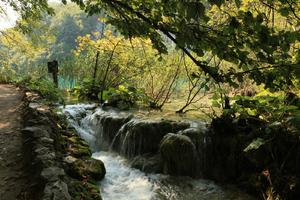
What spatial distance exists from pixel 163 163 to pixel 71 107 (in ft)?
16.7

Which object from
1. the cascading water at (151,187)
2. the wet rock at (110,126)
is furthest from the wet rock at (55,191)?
the wet rock at (110,126)

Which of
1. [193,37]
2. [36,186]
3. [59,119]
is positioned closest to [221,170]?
[59,119]

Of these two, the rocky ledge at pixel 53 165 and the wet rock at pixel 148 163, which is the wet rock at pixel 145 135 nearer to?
the wet rock at pixel 148 163

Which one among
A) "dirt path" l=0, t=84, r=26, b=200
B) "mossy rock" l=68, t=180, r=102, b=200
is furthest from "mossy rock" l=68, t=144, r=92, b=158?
"mossy rock" l=68, t=180, r=102, b=200

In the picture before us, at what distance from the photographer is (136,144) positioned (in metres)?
8.55

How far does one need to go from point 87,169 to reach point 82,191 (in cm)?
164

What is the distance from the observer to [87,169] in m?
6.12

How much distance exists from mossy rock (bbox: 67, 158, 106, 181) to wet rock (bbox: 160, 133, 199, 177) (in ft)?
4.86

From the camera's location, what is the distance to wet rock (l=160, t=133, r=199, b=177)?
7.39 meters

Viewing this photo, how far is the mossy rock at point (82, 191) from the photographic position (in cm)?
412

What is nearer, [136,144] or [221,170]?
[221,170]

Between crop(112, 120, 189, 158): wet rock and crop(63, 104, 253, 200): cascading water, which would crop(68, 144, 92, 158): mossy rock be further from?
crop(112, 120, 189, 158): wet rock

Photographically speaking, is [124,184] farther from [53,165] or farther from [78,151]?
[53,165]

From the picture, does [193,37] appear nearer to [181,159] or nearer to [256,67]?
[256,67]
